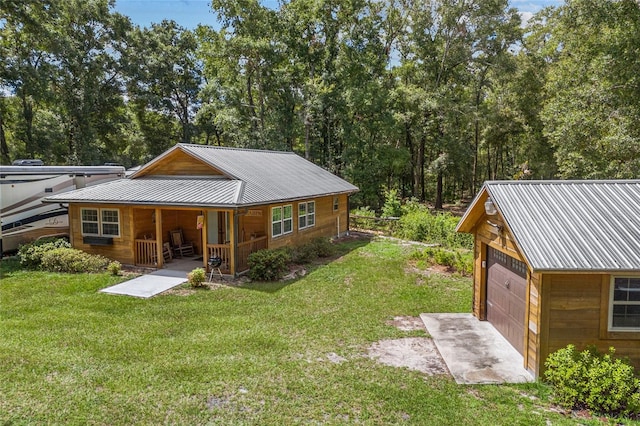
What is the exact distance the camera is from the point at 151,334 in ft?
28.3

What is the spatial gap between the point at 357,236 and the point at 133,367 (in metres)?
16.1

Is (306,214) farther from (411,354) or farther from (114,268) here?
(411,354)

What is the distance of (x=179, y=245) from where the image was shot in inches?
638

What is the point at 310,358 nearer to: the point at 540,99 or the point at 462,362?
the point at 462,362

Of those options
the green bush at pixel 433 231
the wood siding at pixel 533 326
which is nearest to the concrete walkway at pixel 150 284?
the wood siding at pixel 533 326

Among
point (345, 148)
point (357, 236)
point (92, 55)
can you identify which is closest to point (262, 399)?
point (357, 236)

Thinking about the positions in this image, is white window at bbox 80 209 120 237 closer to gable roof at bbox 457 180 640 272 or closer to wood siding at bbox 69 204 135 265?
wood siding at bbox 69 204 135 265

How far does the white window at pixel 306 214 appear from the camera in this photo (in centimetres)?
1761

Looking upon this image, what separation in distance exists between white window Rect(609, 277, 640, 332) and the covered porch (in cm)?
956

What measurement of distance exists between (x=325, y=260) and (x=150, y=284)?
651cm

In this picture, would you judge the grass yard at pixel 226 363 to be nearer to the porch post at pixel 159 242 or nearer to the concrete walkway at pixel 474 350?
the concrete walkway at pixel 474 350

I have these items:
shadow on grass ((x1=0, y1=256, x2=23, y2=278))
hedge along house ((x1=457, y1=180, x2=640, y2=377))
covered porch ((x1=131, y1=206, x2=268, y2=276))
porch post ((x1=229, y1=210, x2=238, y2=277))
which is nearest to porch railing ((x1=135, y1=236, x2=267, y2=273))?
covered porch ((x1=131, y1=206, x2=268, y2=276))

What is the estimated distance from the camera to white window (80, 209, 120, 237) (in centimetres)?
1471

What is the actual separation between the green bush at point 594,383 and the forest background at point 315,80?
2486 cm
